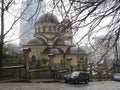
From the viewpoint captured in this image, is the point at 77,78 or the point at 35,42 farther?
the point at 35,42

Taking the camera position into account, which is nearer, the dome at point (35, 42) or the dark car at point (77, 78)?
the dark car at point (77, 78)

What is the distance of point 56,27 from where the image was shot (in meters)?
11.7

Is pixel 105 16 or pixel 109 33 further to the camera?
pixel 109 33

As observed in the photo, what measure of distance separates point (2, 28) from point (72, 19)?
20353 millimetres

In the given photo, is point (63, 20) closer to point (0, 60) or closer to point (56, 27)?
point (56, 27)

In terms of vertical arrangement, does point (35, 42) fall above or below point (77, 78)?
above

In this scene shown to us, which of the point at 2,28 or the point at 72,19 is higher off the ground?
the point at 2,28

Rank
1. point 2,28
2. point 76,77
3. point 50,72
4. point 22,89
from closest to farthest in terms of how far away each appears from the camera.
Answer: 1. point 22,89
2. point 2,28
3. point 76,77
4. point 50,72

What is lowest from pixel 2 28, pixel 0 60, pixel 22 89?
pixel 22 89

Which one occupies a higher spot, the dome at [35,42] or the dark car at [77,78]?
the dome at [35,42]

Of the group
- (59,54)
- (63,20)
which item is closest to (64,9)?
(63,20)

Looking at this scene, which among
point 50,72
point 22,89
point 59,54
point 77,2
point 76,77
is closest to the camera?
point 77,2

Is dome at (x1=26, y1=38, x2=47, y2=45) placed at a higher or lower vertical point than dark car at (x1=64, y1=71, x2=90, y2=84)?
higher

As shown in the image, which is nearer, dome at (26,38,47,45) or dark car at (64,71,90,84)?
dark car at (64,71,90,84)
